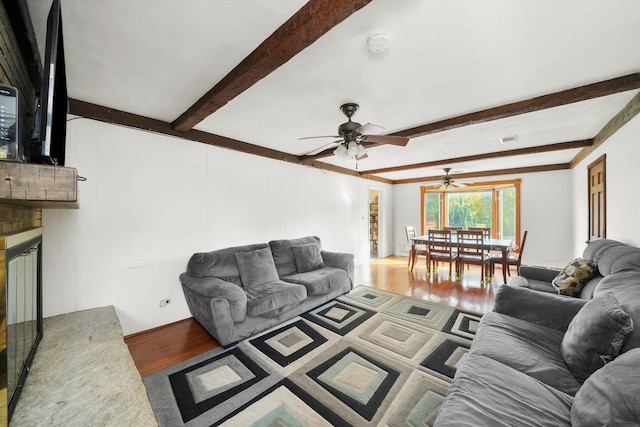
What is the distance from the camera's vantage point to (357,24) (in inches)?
56.8

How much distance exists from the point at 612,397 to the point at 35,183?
202 cm

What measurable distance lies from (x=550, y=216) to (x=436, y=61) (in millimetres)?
5773

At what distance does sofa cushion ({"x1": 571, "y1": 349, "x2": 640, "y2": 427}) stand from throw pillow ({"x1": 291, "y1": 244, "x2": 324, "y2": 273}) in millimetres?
3057

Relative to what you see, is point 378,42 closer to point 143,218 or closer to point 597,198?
point 143,218

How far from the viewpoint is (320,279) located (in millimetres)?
3369

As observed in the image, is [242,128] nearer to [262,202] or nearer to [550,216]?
[262,202]

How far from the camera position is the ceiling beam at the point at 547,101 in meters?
2.01

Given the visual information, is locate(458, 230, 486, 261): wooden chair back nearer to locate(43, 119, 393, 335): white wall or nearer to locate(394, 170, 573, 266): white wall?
locate(394, 170, 573, 266): white wall

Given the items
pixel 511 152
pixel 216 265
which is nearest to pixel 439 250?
pixel 511 152

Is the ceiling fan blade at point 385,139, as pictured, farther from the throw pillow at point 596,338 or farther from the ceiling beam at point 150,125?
the ceiling beam at point 150,125

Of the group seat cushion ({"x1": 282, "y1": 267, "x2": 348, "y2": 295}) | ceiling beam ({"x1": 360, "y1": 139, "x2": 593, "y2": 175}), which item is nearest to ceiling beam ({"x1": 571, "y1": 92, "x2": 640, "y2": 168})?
ceiling beam ({"x1": 360, "y1": 139, "x2": 593, "y2": 175})

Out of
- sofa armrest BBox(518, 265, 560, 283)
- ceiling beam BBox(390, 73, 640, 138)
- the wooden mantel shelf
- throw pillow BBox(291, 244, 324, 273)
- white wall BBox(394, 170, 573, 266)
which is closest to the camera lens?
the wooden mantel shelf

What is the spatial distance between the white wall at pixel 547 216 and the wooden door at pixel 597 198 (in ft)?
5.33

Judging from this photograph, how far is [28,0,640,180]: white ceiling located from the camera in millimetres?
1354
